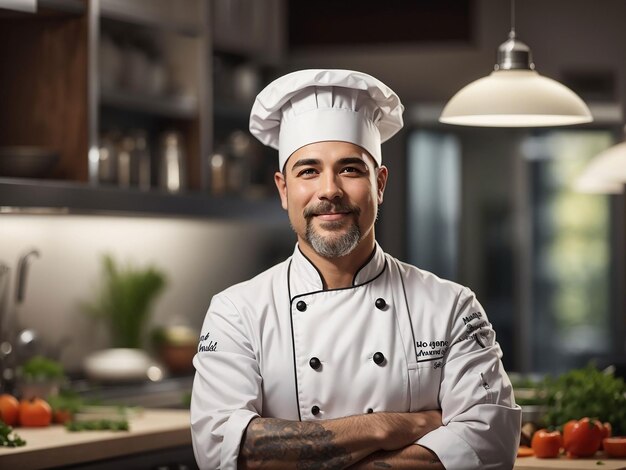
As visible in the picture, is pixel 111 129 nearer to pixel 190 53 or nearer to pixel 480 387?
pixel 190 53

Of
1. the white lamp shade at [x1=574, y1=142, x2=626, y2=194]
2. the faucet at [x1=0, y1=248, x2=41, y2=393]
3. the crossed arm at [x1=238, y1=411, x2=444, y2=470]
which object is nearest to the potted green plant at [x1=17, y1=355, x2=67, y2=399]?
the faucet at [x1=0, y1=248, x2=41, y2=393]

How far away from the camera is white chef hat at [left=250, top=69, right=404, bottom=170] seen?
278 cm

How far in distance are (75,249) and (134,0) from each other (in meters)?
1.11


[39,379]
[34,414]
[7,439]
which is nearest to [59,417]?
[34,414]

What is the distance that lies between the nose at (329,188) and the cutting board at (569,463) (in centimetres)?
85

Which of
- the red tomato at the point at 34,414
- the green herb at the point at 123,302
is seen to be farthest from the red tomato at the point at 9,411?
the green herb at the point at 123,302

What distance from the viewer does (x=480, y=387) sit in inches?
106

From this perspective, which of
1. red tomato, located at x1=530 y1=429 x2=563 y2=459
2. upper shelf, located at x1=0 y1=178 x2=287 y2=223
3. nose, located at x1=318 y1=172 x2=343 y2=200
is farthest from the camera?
upper shelf, located at x1=0 y1=178 x2=287 y2=223

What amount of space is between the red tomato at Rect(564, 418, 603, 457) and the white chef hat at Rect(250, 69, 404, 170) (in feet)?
2.97

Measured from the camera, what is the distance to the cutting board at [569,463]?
9.89ft

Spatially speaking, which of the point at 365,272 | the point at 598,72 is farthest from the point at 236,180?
the point at 365,272

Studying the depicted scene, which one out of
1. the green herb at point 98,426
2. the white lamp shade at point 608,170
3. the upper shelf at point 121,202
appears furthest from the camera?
the white lamp shade at point 608,170

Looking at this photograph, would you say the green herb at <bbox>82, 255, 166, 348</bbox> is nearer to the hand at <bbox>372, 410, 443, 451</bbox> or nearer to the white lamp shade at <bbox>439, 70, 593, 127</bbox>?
the white lamp shade at <bbox>439, 70, 593, 127</bbox>

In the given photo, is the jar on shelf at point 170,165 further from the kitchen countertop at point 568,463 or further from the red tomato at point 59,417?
the kitchen countertop at point 568,463
